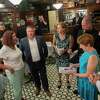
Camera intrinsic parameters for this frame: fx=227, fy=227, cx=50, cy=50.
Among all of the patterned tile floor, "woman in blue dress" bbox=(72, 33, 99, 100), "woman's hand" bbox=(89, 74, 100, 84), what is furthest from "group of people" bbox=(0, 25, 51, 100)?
"woman's hand" bbox=(89, 74, 100, 84)

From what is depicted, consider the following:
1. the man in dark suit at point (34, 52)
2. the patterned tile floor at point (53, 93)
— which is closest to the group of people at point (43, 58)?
the man in dark suit at point (34, 52)

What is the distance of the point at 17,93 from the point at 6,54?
0.73 meters

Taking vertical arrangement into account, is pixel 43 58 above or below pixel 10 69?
below

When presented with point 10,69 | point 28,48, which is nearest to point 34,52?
point 28,48

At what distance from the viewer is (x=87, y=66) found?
290cm

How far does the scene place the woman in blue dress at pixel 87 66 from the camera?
2.87 m

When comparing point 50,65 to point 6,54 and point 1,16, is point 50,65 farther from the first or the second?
point 1,16

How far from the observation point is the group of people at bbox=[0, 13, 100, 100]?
2986 mm

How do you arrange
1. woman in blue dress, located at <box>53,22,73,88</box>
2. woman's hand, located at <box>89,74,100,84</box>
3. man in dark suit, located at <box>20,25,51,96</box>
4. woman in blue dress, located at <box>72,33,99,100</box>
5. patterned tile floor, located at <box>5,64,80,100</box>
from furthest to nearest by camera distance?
woman in blue dress, located at <box>53,22,73,88</box> < patterned tile floor, located at <box>5,64,80,100</box> < man in dark suit, located at <box>20,25,51,96</box> < woman in blue dress, located at <box>72,33,99,100</box> < woman's hand, located at <box>89,74,100,84</box>

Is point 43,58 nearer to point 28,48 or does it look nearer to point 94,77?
point 28,48

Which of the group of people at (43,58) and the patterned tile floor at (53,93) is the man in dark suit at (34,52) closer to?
the group of people at (43,58)

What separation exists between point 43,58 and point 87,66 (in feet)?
5.80

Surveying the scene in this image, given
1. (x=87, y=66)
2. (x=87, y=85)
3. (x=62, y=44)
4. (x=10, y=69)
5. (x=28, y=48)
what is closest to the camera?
(x=87, y=66)

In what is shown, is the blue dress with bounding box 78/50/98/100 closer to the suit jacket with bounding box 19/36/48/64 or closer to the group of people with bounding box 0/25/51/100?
the group of people with bounding box 0/25/51/100
